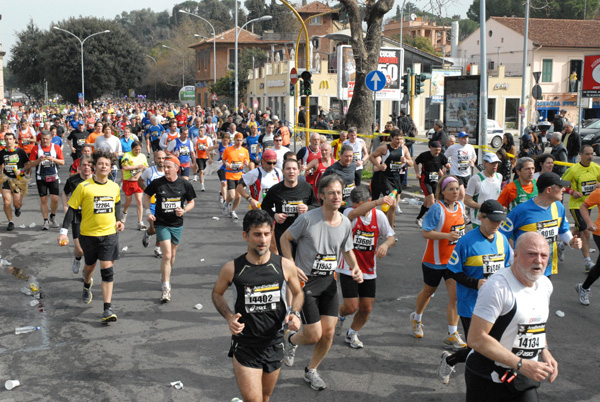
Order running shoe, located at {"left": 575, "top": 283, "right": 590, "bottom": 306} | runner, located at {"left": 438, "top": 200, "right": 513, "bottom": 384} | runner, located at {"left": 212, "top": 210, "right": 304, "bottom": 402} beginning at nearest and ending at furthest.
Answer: runner, located at {"left": 212, "top": 210, "right": 304, "bottom": 402} → runner, located at {"left": 438, "top": 200, "right": 513, "bottom": 384} → running shoe, located at {"left": 575, "top": 283, "right": 590, "bottom": 306}

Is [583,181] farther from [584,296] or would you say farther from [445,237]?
[445,237]

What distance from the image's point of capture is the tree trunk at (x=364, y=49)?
20.7 metres

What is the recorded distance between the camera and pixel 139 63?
3199 inches

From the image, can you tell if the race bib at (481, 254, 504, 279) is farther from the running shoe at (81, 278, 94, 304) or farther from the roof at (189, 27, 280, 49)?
the roof at (189, 27, 280, 49)

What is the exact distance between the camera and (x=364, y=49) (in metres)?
20.9

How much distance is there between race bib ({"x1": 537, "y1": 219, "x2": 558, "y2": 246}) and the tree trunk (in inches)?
574

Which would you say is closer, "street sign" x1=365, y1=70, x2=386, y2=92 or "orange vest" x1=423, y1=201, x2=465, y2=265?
"orange vest" x1=423, y1=201, x2=465, y2=265

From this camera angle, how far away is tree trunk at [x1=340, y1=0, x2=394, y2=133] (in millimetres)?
20703

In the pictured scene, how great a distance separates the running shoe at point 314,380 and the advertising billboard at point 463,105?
1356cm

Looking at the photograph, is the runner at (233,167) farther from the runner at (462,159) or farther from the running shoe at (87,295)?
the running shoe at (87,295)

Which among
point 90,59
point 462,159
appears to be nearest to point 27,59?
point 90,59

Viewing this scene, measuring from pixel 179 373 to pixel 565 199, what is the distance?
13045 mm

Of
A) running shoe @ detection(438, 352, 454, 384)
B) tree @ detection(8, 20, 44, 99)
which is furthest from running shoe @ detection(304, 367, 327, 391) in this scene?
tree @ detection(8, 20, 44, 99)

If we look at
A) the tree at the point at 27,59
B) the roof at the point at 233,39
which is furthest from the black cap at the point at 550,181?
the tree at the point at 27,59
